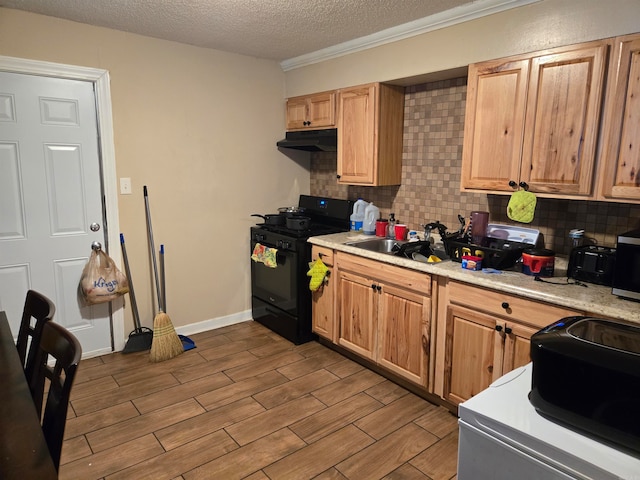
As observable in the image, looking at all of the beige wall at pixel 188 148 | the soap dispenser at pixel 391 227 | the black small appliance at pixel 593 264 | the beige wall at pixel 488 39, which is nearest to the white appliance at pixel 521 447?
the black small appliance at pixel 593 264

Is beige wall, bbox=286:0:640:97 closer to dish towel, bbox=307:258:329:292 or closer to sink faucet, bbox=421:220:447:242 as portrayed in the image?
sink faucet, bbox=421:220:447:242

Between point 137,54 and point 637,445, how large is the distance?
11.7 feet

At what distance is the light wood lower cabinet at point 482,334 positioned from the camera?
2.10 m

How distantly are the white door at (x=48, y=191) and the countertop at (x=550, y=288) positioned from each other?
2.19 meters

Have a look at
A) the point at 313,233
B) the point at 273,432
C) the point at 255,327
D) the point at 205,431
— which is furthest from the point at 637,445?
the point at 255,327

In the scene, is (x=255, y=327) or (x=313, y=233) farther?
(x=255, y=327)

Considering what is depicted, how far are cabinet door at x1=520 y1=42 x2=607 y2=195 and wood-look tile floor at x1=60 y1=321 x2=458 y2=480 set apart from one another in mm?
1487

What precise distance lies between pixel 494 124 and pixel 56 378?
2369 mm

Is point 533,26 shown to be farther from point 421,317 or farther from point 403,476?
point 403,476

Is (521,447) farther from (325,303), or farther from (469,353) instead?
(325,303)

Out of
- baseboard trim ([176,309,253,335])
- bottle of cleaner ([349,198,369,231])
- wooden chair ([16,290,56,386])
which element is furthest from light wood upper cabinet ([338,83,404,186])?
wooden chair ([16,290,56,386])

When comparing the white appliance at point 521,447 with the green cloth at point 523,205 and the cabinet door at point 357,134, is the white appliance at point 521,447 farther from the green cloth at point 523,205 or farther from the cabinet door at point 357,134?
the cabinet door at point 357,134

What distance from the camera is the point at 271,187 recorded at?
4.09 metres

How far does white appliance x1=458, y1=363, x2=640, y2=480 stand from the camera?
1.08 meters
